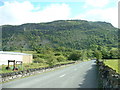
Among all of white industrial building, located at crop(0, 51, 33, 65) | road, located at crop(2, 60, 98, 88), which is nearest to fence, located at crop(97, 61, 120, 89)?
road, located at crop(2, 60, 98, 88)

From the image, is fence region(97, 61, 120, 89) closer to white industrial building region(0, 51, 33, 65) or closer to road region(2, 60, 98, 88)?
road region(2, 60, 98, 88)

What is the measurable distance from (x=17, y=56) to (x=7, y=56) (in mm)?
8027

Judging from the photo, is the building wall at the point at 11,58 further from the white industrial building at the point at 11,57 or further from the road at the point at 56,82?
the road at the point at 56,82

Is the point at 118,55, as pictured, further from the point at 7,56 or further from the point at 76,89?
the point at 76,89

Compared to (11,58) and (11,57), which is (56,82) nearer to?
(11,58)

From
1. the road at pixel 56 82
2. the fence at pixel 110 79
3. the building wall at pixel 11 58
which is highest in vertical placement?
the fence at pixel 110 79

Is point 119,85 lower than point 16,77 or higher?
higher

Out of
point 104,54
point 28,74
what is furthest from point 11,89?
point 104,54

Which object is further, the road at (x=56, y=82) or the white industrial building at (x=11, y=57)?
the white industrial building at (x=11, y=57)

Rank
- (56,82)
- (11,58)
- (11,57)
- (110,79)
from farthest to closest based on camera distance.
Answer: (11,57) → (11,58) → (56,82) → (110,79)

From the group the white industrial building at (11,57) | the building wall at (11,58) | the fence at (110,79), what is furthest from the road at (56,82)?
the white industrial building at (11,57)

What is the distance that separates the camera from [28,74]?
27.8 metres

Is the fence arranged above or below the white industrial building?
above

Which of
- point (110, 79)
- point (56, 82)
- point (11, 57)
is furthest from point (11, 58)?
point (110, 79)
